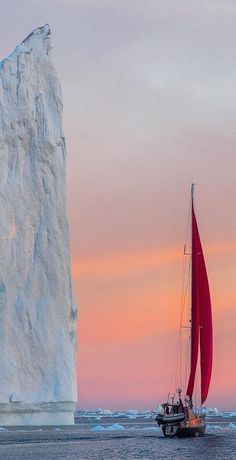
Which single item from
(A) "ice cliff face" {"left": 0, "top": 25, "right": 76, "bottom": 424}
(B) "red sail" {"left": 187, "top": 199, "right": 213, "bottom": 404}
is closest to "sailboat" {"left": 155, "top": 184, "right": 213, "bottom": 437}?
(B) "red sail" {"left": 187, "top": 199, "right": 213, "bottom": 404}

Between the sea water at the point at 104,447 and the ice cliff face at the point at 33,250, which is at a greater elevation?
the ice cliff face at the point at 33,250

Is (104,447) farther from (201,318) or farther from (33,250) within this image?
(33,250)

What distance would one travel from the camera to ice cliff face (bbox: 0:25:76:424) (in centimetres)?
5369

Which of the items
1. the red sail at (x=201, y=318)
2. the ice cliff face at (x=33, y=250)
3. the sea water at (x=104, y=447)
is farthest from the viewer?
the ice cliff face at (x=33, y=250)

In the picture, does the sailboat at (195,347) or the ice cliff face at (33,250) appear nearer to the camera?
the sailboat at (195,347)

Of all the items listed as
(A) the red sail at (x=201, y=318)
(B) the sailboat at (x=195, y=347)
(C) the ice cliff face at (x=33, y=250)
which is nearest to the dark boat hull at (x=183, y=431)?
(B) the sailboat at (x=195, y=347)

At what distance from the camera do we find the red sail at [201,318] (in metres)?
40.8

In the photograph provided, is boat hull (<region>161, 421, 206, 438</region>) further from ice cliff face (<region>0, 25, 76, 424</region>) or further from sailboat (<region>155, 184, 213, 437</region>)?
ice cliff face (<region>0, 25, 76, 424</region>)

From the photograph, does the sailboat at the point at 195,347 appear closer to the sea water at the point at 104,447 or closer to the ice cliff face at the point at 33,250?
the sea water at the point at 104,447

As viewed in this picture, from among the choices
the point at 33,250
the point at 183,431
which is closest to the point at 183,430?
the point at 183,431

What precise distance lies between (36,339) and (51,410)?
395 cm

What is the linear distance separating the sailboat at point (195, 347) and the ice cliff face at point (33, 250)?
39.2ft

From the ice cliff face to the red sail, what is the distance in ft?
46.7

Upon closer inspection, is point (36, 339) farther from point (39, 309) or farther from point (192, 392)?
point (192, 392)
